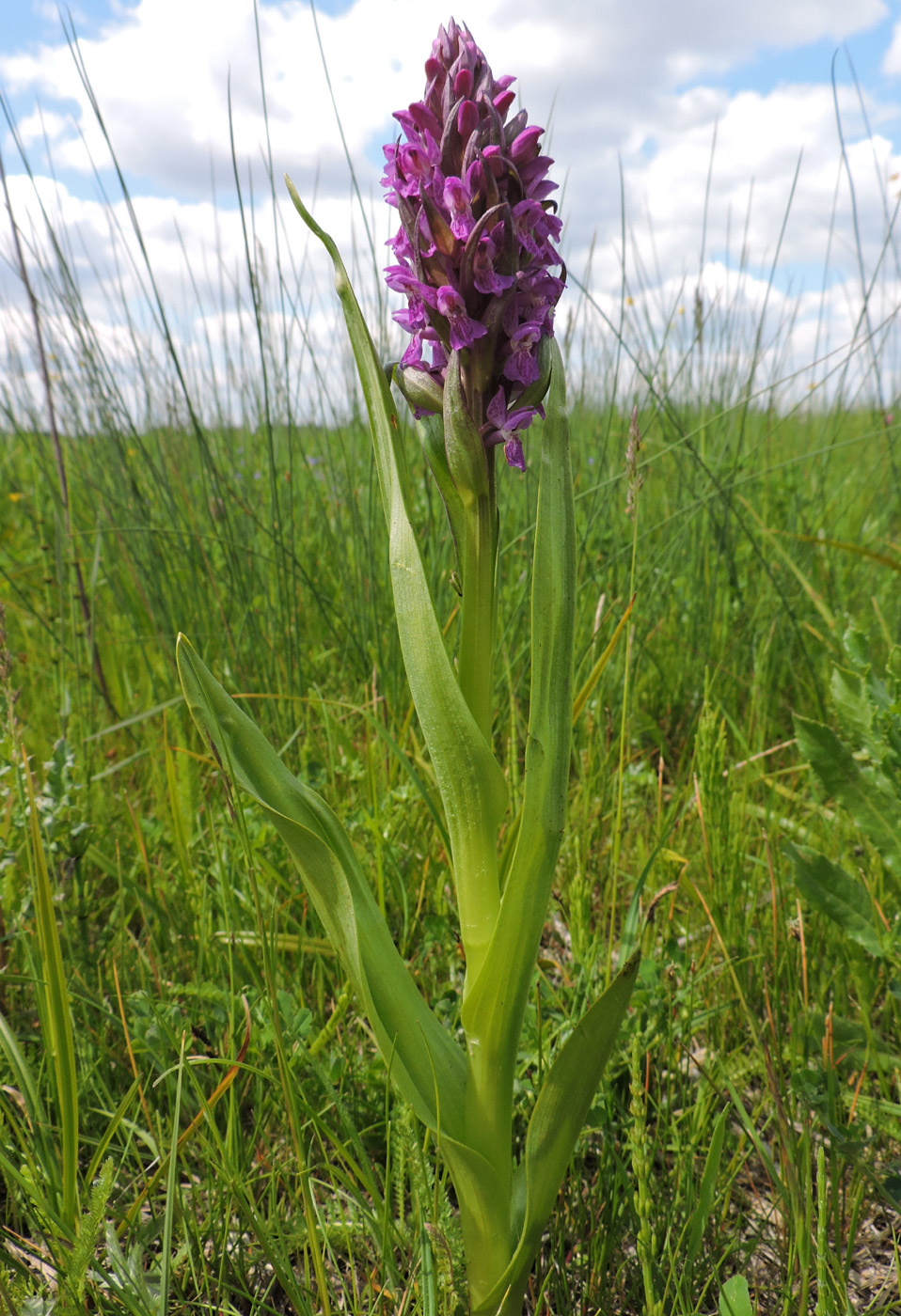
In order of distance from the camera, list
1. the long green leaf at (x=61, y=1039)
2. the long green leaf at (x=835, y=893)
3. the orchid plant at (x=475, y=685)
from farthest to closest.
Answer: the long green leaf at (x=835, y=893)
the orchid plant at (x=475, y=685)
the long green leaf at (x=61, y=1039)

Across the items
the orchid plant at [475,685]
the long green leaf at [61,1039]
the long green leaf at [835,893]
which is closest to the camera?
the long green leaf at [61,1039]

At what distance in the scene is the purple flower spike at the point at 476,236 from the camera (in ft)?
3.25

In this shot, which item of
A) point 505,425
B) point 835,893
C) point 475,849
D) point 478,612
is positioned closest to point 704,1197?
point 475,849

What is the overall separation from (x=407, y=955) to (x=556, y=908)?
1.25 feet

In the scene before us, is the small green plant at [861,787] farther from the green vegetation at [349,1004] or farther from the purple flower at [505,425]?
the purple flower at [505,425]

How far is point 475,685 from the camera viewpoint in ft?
3.53

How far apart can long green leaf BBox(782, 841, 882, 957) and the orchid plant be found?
24.0 inches

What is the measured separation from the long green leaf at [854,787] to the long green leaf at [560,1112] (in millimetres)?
766

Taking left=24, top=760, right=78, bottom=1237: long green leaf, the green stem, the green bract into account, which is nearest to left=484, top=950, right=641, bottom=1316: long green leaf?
the green bract

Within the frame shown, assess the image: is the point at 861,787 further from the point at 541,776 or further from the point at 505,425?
the point at 505,425

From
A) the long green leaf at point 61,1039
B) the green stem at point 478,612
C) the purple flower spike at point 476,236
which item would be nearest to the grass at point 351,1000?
the long green leaf at point 61,1039

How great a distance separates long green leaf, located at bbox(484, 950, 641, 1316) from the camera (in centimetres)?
93

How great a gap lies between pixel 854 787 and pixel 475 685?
865 millimetres

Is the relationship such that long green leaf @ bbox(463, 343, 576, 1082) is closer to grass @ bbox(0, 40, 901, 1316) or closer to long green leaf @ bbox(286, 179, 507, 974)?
long green leaf @ bbox(286, 179, 507, 974)
